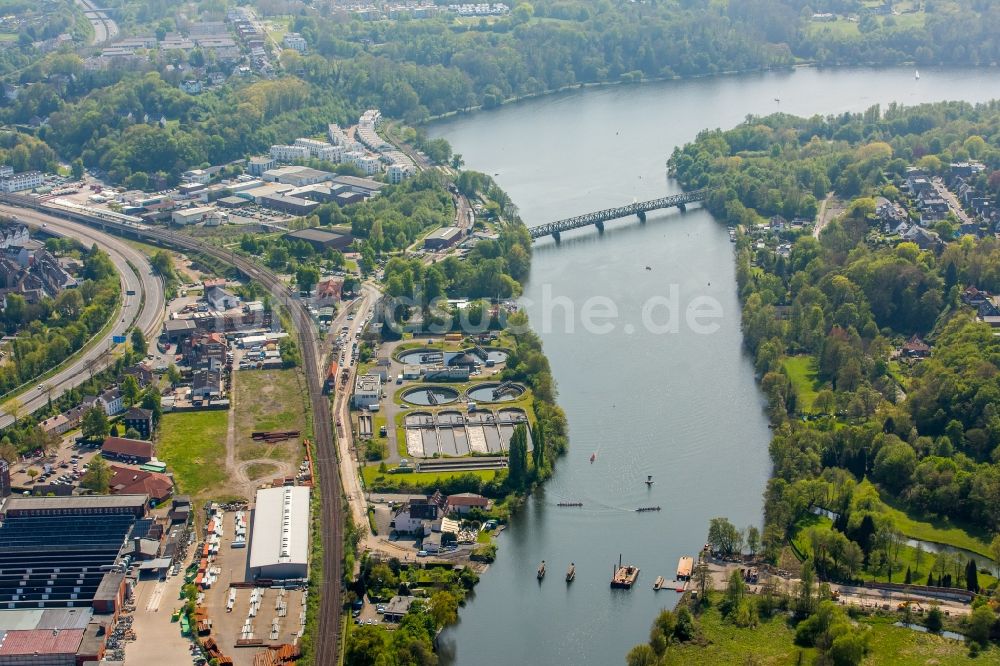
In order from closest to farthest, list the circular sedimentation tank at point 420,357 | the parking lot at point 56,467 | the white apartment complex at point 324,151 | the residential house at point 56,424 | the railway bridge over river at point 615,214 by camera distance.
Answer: the parking lot at point 56,467
the residential house at point 56,424
the circular sedimentation tank at point 420,357
the railway bridge over river at point 615,214
the white apartment complex at point 324,151

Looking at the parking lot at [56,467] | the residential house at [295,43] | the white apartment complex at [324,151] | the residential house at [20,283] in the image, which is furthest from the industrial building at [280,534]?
the residential house at [295,43]

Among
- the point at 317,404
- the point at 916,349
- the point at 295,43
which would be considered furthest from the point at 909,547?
the point at 295,43

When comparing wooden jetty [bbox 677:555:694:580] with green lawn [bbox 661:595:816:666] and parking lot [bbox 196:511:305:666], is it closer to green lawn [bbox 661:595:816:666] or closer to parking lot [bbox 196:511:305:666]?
green lawn [bbox 661:595:816:666]

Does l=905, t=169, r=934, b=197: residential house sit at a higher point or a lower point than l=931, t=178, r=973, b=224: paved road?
higher

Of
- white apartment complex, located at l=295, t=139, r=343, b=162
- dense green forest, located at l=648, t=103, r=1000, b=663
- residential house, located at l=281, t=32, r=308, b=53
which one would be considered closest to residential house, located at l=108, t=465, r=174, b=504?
dense green forest, located at l=648, t=103, r=1000, b=663

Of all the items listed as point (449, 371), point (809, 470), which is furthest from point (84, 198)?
point (809, 470)

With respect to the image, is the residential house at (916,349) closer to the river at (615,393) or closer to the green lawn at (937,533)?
the river at (615,393)

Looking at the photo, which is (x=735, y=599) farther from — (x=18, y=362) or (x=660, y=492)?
(x=18, y=362)

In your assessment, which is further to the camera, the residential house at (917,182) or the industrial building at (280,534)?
the residential house at (917,182)
